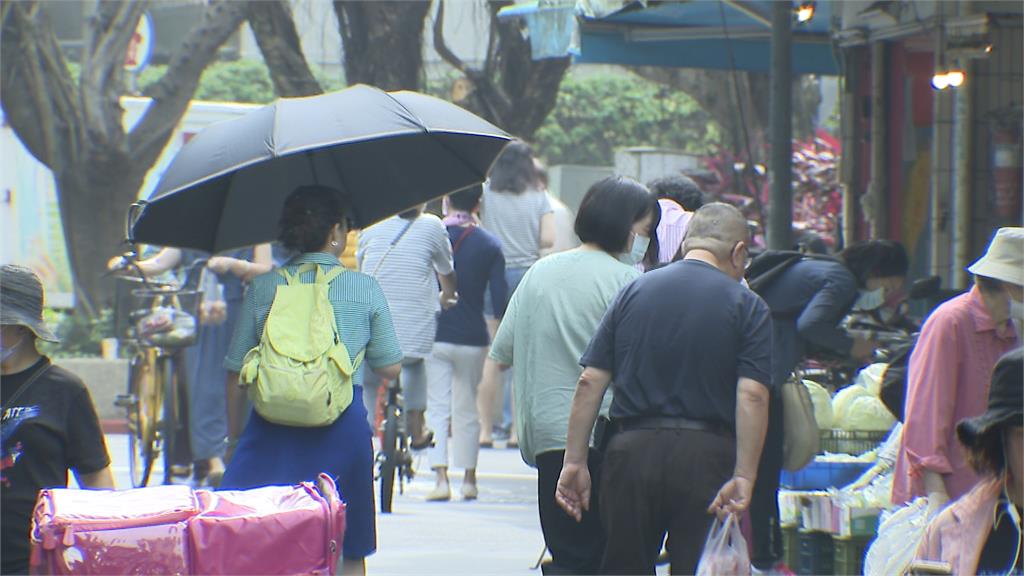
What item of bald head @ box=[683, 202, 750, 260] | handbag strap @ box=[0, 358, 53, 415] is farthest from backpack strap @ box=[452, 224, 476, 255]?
handbag strap @ box=[0, 358, 53, 415]

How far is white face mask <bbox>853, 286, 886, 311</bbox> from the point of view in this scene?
33.0 feet

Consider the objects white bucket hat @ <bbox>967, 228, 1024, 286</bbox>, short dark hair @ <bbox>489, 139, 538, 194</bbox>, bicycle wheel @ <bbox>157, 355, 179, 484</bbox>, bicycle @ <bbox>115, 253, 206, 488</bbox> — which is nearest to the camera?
white bucket hat @ <bbox>967, 228, 1024, 286</bbox>

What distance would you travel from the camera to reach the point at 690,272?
17.8 ft

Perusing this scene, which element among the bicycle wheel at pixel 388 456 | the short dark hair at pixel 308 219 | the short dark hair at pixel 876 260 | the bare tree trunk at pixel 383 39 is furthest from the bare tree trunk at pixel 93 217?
the short dark hair at pixel 308 219

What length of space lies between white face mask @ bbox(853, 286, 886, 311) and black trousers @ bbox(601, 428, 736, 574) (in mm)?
4925

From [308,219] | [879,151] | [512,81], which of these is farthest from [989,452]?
[512,81]

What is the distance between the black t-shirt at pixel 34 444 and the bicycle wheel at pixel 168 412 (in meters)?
5.54

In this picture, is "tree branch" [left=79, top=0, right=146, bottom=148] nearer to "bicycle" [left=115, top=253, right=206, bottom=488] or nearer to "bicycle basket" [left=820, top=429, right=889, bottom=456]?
"bicycle" [left=115, top=253, right=206, bottom=488]

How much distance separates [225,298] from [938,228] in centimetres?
504

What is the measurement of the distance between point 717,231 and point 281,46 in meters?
11.9

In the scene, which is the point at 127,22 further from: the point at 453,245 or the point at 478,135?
the point at 478,135

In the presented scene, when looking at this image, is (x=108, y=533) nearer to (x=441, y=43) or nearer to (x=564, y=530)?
(x=564, y=530)

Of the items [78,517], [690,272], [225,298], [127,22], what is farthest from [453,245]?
[127,22]

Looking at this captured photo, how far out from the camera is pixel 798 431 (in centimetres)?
693
